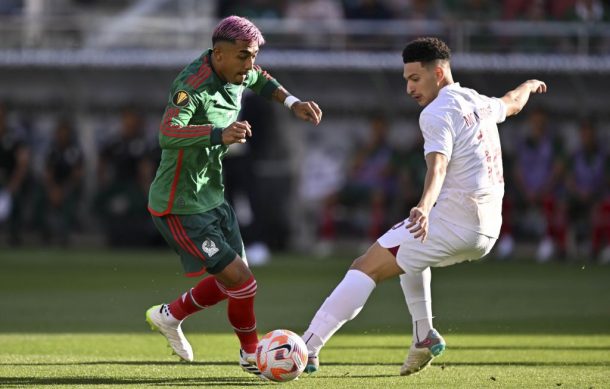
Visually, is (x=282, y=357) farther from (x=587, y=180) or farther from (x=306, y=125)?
(x=306, y=125)

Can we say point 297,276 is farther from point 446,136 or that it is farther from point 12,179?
point 446,136

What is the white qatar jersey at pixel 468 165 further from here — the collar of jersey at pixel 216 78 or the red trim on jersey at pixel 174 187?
the red trim on jersey at pixel 174 187

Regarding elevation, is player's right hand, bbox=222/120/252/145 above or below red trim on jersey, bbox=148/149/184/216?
above

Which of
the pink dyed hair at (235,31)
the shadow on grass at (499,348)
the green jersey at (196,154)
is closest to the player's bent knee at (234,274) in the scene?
the green jersey at (196,154)

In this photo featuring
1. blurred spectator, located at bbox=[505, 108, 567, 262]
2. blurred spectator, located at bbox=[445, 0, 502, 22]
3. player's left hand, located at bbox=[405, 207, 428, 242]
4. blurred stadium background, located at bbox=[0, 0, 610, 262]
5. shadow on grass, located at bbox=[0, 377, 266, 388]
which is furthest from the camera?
blurred spectator, located at bbox=[445, 0, 502, 22]

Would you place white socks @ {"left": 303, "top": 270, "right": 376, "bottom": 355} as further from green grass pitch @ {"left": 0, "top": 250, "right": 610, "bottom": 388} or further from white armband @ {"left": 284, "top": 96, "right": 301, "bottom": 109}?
white armband @ {"left": 284, "top": 96, "right": 301, "bottom": 109}

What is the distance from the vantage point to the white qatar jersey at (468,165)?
26.0 ft

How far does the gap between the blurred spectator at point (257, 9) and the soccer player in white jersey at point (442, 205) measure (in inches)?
586

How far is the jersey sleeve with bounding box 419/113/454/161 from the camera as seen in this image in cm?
770

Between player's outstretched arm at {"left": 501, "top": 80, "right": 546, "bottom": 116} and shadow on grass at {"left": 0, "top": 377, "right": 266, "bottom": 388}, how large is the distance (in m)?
2.41

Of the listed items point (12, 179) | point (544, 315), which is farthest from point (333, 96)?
point (544, 315)

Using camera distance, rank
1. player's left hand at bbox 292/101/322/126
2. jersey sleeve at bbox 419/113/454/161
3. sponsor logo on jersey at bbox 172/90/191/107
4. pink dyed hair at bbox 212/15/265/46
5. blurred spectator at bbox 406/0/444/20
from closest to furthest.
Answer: jersey sleeve at bbox 419/113/454/161 < sponsor logo on jersey at bbox 172/90/191/107 < pink dyed hair at bbox 212/15/265/46 < player's left hand at bbox 292/101/322/126 < blurred spectator at bbox 406/0/444/20

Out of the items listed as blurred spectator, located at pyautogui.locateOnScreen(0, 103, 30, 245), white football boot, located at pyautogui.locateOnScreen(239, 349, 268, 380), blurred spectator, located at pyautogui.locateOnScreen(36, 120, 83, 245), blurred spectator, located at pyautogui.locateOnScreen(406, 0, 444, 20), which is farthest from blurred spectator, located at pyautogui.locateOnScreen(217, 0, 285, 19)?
white football boot, located at pyautogui.locateOnScreen(239, 349, 268, 380)

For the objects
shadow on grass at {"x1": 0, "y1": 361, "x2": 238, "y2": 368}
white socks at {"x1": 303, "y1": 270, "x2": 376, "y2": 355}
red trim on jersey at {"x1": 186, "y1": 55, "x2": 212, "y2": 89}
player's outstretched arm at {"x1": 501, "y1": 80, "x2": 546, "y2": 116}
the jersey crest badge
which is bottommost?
shadow on grass at {"x1": 0, "y1": 361, "x2": 238, "y2": 368}
